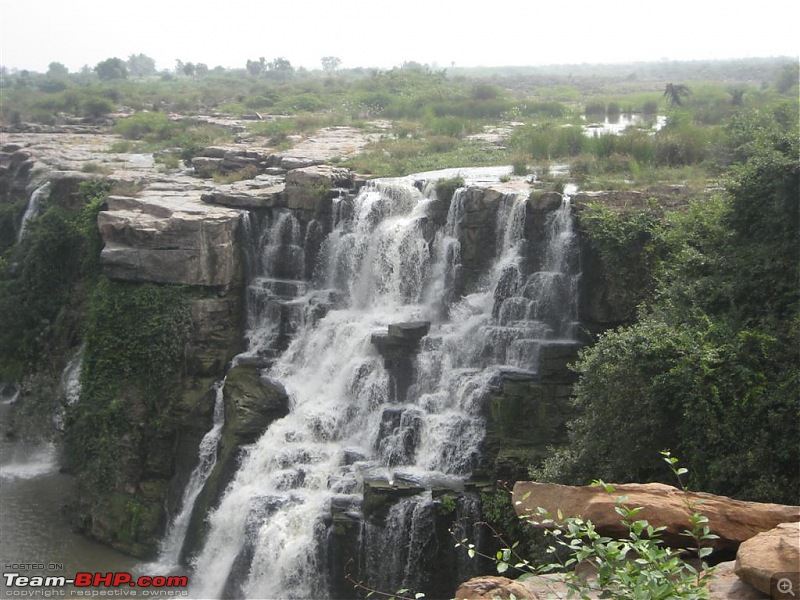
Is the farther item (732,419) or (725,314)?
(725,314)

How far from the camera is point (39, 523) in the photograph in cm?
2086

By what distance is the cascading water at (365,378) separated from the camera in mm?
17438

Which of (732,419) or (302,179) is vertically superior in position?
(302,179)

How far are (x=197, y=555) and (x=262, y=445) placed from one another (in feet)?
8.44

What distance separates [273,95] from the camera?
5456 cm

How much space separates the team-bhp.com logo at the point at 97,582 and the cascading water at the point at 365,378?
64 centimetres

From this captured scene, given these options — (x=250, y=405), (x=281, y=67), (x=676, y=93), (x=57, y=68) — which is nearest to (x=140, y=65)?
(x=57, y=68)

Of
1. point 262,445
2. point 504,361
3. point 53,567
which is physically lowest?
point 53,567

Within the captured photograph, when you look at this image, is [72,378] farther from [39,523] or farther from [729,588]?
[729,588]

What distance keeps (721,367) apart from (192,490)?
11931 millimetres

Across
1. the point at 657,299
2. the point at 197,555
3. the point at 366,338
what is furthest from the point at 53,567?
the point at 657,299

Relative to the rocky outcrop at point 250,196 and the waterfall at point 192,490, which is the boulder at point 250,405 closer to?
the waterfall at point 192,490

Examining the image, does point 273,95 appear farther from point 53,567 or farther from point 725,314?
point 725,314

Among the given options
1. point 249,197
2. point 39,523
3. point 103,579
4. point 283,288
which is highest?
point 249,197
